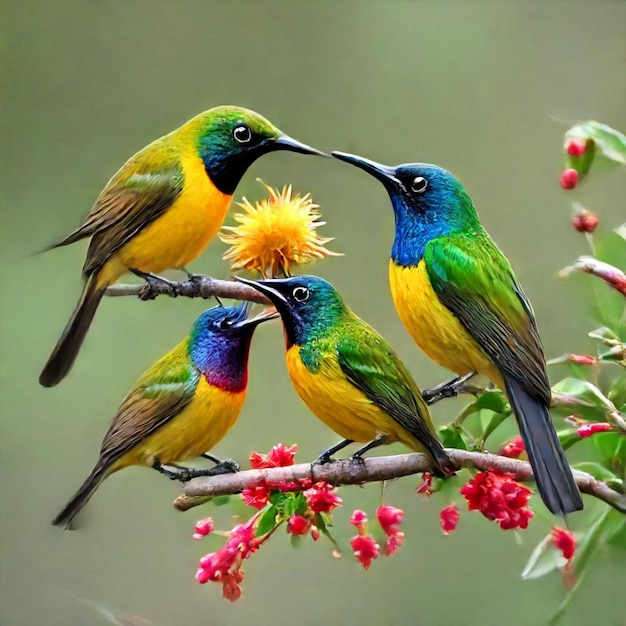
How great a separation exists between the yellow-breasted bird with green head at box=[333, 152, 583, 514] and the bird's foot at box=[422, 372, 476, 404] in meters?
0.03

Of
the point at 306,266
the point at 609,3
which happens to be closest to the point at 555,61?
the point at 609,3

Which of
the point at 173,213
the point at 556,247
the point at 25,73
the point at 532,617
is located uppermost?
the point at 25,73

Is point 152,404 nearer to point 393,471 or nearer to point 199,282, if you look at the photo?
point 199,282

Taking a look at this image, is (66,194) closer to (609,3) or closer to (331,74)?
(331,74)

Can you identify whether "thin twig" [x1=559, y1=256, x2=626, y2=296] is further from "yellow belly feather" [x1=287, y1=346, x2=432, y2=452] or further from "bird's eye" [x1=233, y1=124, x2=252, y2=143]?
"bird's eye" [x1=233, y1=124, x2=252, y2=143]

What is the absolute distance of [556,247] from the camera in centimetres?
171

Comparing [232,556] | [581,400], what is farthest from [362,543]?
[581,400]

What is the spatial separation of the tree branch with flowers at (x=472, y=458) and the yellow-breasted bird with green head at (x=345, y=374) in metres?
0.07

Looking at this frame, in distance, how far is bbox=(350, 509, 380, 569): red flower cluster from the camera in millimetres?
1553

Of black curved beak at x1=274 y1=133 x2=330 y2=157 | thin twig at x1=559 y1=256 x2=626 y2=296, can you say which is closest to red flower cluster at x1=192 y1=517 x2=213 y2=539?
black curved beak at x1=274 y1=133 x2=330 y2=157

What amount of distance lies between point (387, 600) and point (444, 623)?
0.11 meters

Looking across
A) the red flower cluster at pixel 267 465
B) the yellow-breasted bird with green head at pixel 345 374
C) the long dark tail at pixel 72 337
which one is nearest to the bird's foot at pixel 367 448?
the yellow-breasted bird with green head at pixel 345 374

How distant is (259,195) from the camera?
1.65 meters

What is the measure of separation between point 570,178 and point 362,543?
29.8 inches
